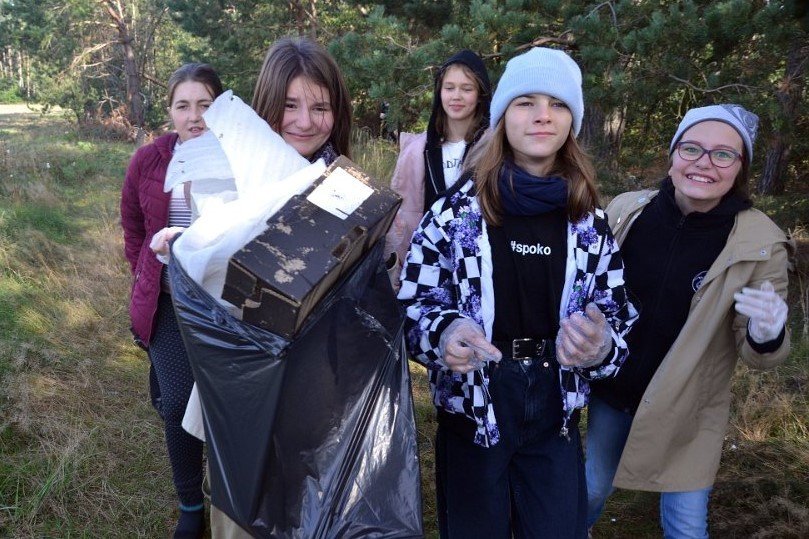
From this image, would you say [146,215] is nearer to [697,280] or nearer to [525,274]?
[525,274]

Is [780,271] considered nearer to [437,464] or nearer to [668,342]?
[668,342]

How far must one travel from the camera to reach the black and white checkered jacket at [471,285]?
1.74m

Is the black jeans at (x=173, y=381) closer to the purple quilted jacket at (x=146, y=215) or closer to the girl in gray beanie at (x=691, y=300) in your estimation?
the purple quilted jacket at (x=146, y=215)

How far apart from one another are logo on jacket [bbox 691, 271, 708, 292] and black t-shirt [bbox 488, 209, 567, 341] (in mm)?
592

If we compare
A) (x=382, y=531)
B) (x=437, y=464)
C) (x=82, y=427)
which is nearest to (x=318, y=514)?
(x=382, y=531)

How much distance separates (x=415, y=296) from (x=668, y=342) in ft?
3.10

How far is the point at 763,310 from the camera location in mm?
1808

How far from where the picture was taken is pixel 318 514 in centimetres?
146

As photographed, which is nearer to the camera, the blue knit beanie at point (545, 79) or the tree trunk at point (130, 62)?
the blue knit beanie at point (545, 79)

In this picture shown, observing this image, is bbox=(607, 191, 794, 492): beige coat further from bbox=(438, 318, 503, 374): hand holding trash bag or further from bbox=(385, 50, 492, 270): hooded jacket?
bbox=(385, 50, 492, 270): hooded jacket

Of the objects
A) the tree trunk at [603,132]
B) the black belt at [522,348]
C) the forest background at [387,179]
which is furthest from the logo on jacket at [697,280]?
the tree trunk at [603,132]

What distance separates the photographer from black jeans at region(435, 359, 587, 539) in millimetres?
1782

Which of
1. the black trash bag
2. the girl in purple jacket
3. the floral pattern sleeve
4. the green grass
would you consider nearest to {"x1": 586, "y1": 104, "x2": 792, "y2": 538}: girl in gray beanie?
the floral pattern sleeve

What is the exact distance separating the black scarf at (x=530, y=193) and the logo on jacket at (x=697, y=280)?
645 millimetres
